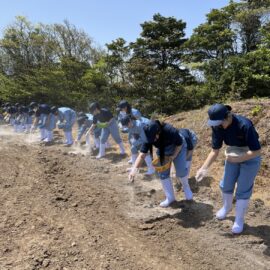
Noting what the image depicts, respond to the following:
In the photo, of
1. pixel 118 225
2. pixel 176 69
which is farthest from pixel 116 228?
pixel 176 69

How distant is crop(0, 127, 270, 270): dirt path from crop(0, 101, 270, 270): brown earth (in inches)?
0.5

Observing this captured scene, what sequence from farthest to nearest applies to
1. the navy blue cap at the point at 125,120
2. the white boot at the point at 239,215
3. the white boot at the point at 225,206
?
the navy blue cap at the point at 125,120 < the white boot at the point at 225,206 < the white boot at the point at 239,215

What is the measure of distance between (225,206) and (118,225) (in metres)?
1.54

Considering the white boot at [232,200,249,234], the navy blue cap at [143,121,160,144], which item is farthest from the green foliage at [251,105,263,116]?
the white boot at [232,200,249,234]

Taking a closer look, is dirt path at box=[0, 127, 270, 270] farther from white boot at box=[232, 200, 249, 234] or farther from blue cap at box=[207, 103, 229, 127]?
blue cap at box=[207, 103, 229, 127]

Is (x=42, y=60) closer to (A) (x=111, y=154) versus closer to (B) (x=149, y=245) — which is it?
(A) (x=111, y=154)

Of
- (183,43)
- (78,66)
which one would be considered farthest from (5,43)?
(183,43)

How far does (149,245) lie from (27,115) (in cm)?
1472

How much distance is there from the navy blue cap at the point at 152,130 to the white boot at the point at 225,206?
126 cm

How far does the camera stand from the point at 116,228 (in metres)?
5.29

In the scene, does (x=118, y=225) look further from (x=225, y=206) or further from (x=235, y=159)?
(x=235, y=159)

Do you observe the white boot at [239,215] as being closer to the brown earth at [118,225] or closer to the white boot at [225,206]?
the brown earth at [118,225]

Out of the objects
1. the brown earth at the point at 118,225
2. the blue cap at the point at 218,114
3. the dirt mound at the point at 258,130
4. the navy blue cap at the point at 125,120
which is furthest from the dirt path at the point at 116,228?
the blue cap at the point at 218,114

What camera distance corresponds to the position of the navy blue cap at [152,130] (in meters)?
5.26
